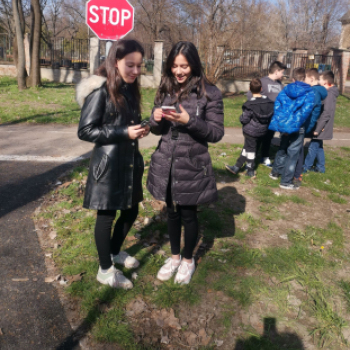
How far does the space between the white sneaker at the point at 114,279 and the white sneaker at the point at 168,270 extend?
300mm

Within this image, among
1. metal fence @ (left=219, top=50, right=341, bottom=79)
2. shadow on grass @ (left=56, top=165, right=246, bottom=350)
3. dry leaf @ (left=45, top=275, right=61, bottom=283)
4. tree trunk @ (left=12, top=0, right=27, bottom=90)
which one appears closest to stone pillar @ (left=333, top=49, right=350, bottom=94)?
metal fence @ (left=219, top=50, right=341, bottom=79)

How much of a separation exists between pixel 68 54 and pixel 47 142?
17063 mm

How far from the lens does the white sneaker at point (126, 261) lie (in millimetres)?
3324

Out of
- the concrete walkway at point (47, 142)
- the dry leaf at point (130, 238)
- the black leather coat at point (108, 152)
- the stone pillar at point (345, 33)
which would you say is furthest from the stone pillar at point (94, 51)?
the stone pillar at point (345, 33)

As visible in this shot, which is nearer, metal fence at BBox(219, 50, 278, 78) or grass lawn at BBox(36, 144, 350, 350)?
grass lawn at BBox(36, 144, 350, 350)

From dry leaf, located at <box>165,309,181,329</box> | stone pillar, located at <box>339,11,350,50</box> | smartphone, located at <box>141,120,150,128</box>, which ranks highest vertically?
stone pillar, located at <box>339,11,350,50</box>

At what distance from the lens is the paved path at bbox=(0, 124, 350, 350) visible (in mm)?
2520

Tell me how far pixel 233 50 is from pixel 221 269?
54.3 feet

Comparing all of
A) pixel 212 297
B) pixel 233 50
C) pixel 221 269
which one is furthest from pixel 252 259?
pixel 233 50

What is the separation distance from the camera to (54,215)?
4309mm

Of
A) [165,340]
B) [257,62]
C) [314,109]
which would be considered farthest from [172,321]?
[257,62]

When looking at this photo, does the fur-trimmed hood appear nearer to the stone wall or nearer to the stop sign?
the stop sign

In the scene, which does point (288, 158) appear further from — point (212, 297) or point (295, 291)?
point (212, 297)

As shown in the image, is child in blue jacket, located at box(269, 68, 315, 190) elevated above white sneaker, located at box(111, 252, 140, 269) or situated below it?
above
